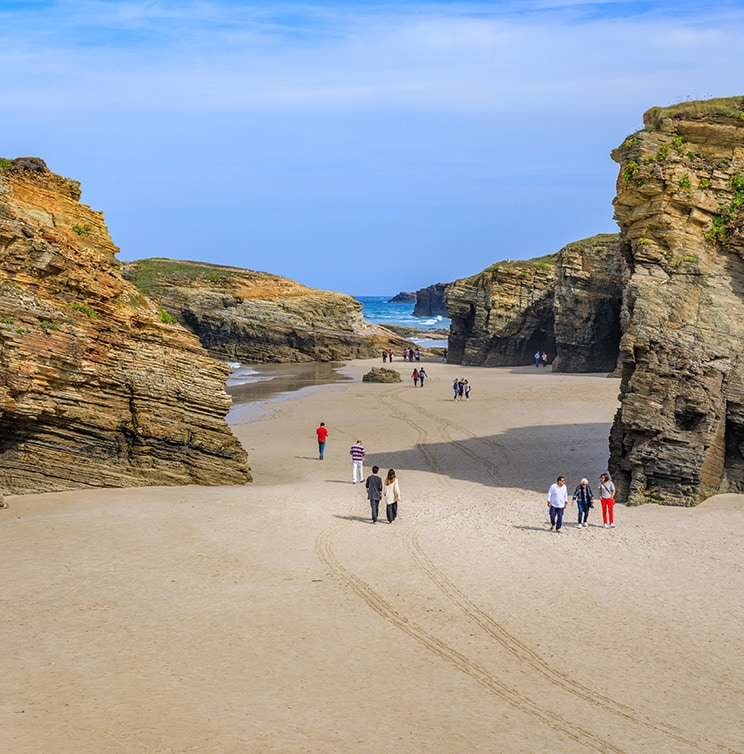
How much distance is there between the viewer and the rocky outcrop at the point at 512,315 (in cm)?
6575

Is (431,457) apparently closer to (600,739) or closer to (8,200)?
(8,200)

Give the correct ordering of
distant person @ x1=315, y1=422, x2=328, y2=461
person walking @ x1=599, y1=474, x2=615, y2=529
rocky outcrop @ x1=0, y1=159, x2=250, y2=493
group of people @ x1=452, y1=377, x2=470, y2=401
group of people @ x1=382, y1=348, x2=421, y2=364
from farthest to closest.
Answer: group of people @ x1=382, y1=348, x2=421, y2=364 < group of people @ x1=452, y1=377, x2=470, y2=401 < distant person @ x1=315, y1=422, x2=328, y2=461 < rocky outcrop @ x1=0, y1=159, x2=250, y2=493 < person walking @ x1=599, y1=474, x2=615, y2=529

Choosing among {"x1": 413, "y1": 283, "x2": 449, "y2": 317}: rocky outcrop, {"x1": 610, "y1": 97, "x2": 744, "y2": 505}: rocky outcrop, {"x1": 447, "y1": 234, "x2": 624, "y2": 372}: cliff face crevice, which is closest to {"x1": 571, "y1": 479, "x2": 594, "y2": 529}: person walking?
{"x1": 610, "y1": 97, "x2": 744, "y2": 505}: rocky outcrop

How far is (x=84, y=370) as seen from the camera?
69.8 feet

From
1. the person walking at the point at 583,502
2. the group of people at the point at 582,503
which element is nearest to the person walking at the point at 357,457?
the group of people at the point at 582,503

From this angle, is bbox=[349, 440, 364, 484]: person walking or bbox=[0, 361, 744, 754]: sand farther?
bbox=[349, 440, 364, 484]: person walking

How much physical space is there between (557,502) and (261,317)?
195ft

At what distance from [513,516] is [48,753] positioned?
1327cm

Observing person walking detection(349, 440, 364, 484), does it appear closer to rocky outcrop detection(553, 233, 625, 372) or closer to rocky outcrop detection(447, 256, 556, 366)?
rocky outcrop detection(553, 233, 625, 372)

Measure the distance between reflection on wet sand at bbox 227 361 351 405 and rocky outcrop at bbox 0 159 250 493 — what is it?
21.5m

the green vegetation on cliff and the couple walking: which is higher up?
the green vegetation on cliff

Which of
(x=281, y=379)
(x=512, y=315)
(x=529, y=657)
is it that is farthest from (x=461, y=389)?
(x=529, y=657)

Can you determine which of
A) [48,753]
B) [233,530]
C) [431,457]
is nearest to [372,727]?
[48,753]

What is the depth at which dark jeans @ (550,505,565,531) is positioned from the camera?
19269mm
